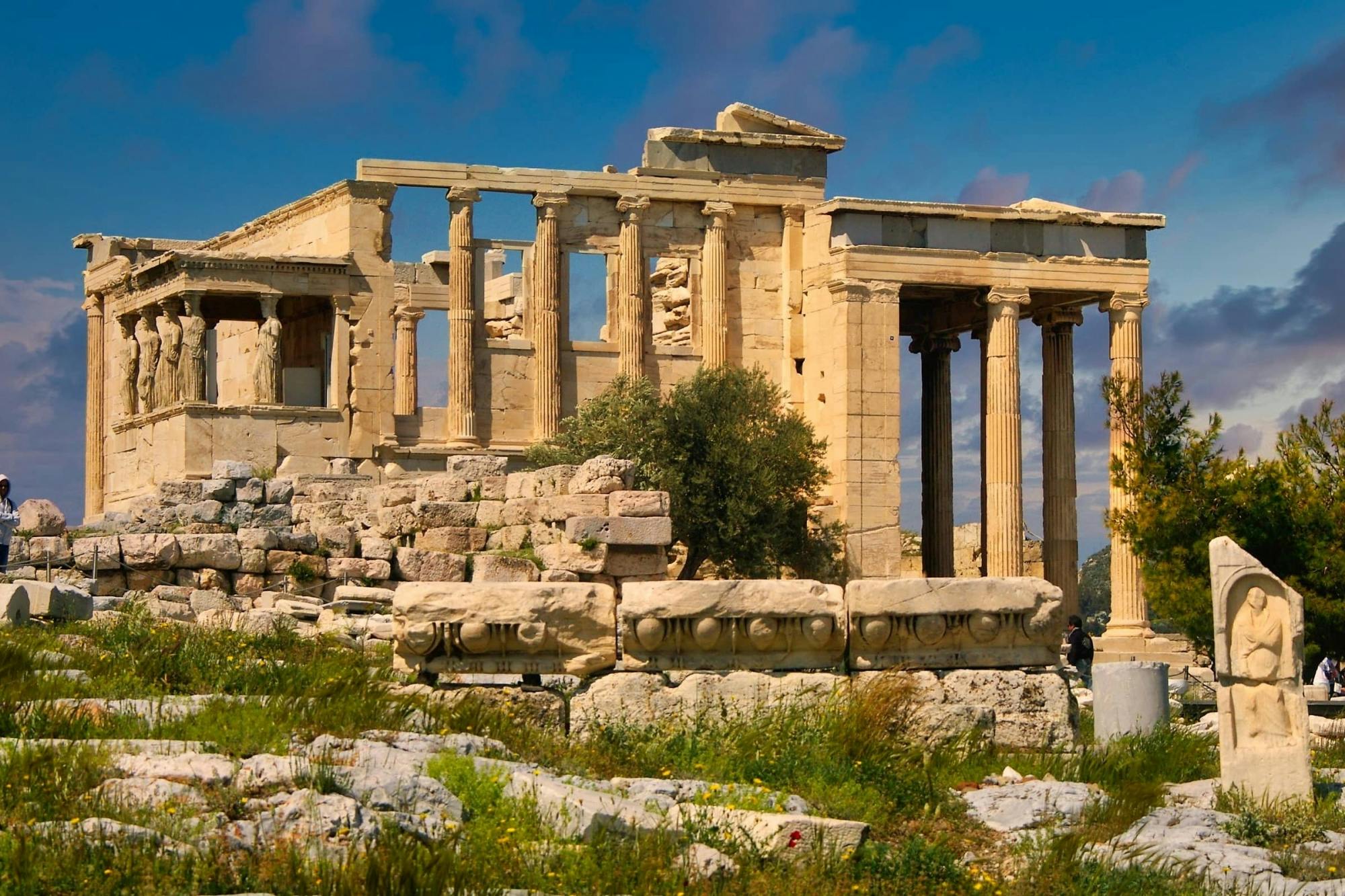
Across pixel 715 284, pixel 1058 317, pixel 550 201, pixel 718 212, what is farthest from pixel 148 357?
pixel 1058 317

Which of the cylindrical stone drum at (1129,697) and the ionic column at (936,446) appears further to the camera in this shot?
the ionic column at (936,446)

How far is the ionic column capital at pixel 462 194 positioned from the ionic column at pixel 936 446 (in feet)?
28.3

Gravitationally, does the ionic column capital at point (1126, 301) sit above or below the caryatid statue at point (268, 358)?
above

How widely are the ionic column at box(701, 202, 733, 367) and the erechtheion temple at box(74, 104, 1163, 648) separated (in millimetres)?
39

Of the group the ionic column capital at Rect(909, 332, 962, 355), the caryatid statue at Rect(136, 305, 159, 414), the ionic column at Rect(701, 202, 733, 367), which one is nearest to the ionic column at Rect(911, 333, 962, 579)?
the ionic column capital at Rect(909, 332, 962, 355)

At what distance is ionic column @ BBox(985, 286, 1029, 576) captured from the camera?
35.7 meters

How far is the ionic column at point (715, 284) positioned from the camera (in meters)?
36.3

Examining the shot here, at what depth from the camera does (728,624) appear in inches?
497

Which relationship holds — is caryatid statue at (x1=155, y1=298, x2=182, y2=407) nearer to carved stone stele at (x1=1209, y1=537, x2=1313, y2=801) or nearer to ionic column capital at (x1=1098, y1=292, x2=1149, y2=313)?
ionic column capital at (x1=1098, y1=292, x2=1149, y2=313)

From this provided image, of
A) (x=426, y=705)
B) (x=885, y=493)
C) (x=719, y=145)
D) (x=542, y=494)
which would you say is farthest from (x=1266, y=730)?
(x=719, y=145)

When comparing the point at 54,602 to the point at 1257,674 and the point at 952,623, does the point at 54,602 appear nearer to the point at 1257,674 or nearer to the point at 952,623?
the point at 952,623

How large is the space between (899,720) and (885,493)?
2193 cm

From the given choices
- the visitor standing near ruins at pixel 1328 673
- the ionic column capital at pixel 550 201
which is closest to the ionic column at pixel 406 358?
the ionic column capital at pixel 550 201

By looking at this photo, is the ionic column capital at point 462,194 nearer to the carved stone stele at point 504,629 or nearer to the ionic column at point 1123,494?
the ionic column at point 1123,494
